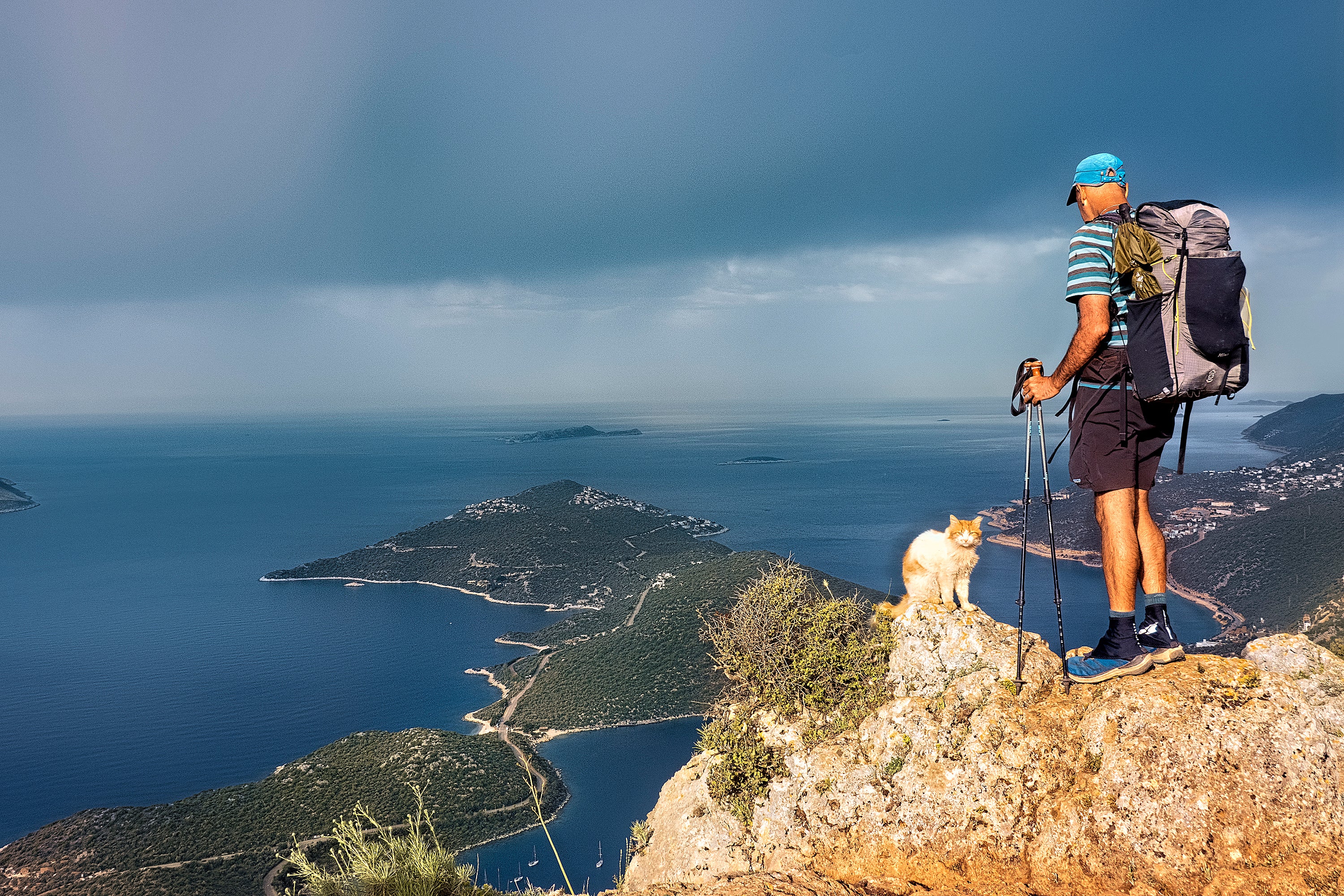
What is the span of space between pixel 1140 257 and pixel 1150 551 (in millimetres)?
1980

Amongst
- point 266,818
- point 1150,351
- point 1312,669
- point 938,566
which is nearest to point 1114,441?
point 1150,351

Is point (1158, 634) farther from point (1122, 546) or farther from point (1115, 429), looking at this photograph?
point (1115, 429)

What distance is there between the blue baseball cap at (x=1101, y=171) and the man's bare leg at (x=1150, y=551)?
83.7 inches

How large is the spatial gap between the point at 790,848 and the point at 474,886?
98.6 inches

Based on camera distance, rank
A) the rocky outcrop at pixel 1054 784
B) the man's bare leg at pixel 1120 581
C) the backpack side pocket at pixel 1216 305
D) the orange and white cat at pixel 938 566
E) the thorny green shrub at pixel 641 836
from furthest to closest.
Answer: the thorny green shrub at pixel 641 836, the orange and white cat at pixel 938 566, the man's bare leg at pixel 1120 581, the backpack side pocket at pixel 1216 305, the rocky outcrop at pixel 1054 784

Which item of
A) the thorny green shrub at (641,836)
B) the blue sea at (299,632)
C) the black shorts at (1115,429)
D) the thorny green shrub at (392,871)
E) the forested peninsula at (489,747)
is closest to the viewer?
the black shorts at (1115,429)

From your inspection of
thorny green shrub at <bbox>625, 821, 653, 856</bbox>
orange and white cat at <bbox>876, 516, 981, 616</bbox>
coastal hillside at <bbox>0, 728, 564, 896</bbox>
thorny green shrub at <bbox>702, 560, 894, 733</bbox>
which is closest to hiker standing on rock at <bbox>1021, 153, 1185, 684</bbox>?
orange and white cat at <bbox>876, 516, 981, 616</bbox>

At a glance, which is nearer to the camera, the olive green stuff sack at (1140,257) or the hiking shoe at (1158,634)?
the olive green stuff sack at (1140,257)

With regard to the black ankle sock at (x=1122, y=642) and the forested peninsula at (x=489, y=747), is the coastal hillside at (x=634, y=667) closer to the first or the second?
the forested peninsula at (x=489, y=747)

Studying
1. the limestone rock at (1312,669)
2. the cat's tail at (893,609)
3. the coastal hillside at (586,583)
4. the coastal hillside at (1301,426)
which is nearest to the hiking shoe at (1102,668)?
the limestone rock at (1312,669)

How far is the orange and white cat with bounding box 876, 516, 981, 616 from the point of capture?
608 cm

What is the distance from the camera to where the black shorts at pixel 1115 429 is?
4.46 meters

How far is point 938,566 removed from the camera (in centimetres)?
608

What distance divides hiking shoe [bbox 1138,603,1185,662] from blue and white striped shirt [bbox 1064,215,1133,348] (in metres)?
1.87
